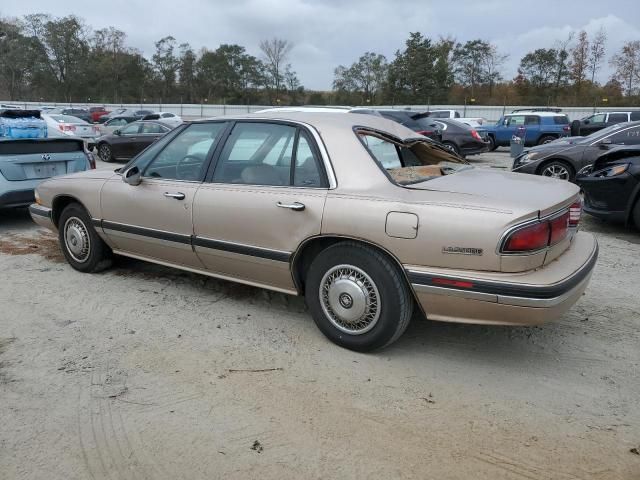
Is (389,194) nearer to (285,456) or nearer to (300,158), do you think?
(300,158)

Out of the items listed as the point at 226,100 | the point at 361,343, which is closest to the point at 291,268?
the point at 361,343

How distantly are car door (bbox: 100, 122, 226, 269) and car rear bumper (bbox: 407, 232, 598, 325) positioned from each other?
6.25 ft

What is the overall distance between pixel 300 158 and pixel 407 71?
56.6 meters

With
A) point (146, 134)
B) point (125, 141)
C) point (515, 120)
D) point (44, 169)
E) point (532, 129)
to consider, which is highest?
Result: point (515, 120)

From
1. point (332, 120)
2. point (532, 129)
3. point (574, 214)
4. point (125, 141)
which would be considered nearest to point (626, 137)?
point (574, 214)

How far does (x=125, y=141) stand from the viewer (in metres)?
15.5

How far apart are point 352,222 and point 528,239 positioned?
39.0 inches

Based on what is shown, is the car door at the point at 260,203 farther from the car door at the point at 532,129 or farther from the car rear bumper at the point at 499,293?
the car door at the point at 532,129

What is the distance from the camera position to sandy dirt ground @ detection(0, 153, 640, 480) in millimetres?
2438

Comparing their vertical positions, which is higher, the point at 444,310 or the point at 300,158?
the point at 300,158

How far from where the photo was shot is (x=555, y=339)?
3.66 meters

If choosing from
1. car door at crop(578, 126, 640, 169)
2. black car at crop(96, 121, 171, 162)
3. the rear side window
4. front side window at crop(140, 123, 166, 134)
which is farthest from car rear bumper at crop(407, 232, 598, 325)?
the rear side window

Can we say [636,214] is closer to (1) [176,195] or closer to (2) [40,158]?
(1) [176,195]

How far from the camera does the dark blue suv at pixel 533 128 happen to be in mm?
22188
